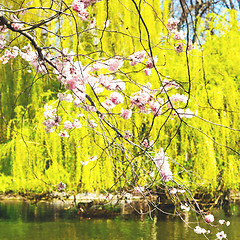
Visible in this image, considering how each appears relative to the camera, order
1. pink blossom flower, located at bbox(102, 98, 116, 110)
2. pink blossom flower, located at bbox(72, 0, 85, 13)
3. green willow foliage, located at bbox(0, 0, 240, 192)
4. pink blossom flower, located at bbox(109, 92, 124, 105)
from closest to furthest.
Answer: pink blossom flower, located at bbox(72, 0, 85, 13), pink blossom flower, located at bbox(109, 92, 124, 105), pink blossom flower, located at bbox(102, 98, 116, 110), green willow foliage, located at bbox(0, 0, 240, 192)

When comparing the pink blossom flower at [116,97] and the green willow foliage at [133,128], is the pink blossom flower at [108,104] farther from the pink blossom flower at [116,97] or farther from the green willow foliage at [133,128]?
the green willow foliage at [133,128]

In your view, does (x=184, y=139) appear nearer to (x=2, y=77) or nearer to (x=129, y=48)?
(x=129, y=48)

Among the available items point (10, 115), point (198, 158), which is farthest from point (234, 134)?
point (10, 115)

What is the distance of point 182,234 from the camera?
5.99 meters

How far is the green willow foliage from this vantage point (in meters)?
6.03

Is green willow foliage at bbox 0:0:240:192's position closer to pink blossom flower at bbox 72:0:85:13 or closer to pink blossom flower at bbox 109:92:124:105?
pink blossom flower at bbox 109:92:124:105

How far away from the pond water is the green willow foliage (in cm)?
63

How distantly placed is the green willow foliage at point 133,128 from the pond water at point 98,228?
0.63m

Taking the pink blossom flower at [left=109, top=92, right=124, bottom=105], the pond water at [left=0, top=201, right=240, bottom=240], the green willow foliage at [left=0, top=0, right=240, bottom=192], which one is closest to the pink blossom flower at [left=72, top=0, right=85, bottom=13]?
the pink blossom flower at [left=109, top=92, right=124, bottom=105]

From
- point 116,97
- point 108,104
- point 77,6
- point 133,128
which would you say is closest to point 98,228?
point 133,128

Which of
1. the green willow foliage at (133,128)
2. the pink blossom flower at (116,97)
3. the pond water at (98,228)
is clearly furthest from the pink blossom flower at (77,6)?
the pond water at (98,228)

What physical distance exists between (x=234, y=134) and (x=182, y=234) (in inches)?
64.0

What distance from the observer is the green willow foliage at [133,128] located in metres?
6.03

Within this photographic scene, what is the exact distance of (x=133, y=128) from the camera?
6.34 meters
